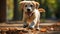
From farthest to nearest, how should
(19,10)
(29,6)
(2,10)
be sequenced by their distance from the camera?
(19,10) < (2,10) < (29,6)

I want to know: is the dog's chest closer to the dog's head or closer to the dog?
the dog

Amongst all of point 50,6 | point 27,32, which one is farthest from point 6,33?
point 50,6

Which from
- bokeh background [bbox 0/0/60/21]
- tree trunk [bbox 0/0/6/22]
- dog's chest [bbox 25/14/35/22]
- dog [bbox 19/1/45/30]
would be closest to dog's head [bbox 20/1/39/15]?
dog [bbox 19/1/45/30]

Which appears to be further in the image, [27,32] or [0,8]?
[0,8]

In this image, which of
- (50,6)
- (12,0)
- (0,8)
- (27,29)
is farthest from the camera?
(50,6)

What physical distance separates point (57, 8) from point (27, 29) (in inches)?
155

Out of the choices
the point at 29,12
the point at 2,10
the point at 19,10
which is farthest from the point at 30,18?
the point at 19,10

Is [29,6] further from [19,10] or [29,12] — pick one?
[19,10]

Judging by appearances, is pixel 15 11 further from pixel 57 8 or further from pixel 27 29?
pixel 27 29

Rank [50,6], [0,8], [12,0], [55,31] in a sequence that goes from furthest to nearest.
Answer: [50,6]
[12,0]
[0,8]
[55,31]

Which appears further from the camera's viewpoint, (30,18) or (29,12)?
(30,18)

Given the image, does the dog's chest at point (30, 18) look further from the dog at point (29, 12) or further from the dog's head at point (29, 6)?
the dog's head at point (29, 6)

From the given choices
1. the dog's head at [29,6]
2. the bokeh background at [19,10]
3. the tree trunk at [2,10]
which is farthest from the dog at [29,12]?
the tree trunk at [2,10]

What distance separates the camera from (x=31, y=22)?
392 cm
